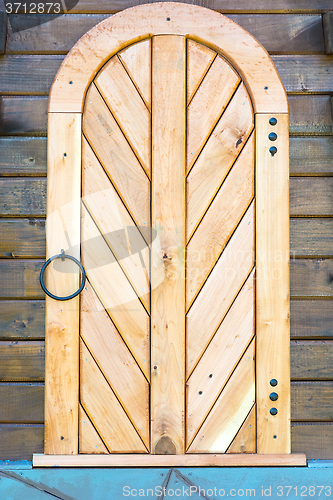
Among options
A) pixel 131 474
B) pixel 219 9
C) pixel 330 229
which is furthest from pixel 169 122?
pixel 131 474

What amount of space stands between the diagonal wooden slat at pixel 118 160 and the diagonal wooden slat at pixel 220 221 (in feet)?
0.83

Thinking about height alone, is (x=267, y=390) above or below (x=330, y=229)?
below

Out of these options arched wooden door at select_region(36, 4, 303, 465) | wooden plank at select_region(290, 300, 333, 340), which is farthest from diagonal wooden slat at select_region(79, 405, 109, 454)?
wooden plank at select_region(290, 300, 333, 340)

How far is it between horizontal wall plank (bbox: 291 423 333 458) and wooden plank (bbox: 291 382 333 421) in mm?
38

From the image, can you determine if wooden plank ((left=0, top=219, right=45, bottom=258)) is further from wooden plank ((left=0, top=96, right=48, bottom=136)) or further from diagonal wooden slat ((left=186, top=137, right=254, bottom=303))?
diagonal wooden slat ((left=186, top=137, right=254, bottom=303))

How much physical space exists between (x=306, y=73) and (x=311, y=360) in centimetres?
127

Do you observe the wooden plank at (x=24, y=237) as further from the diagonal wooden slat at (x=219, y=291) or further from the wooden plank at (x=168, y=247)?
the diagonal wooden slat at (x=219, y=291)

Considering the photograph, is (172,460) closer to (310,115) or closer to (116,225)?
(116,225)

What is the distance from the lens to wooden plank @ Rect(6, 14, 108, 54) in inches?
59.9

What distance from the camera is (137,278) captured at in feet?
4.87

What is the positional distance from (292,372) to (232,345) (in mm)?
289

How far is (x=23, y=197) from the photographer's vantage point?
151 cm

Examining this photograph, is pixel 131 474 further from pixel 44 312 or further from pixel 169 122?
pixel 169 122

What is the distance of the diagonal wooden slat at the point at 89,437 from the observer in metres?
1.47
